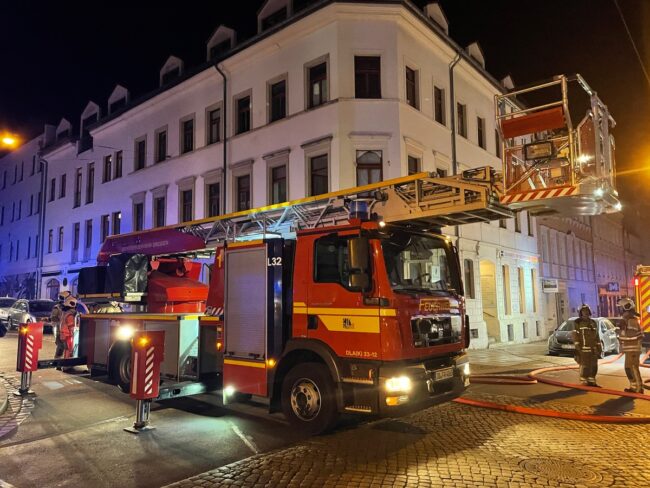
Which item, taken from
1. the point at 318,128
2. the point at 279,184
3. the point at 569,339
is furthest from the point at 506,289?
the point at 318,128

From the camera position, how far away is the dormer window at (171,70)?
23750 millimetres

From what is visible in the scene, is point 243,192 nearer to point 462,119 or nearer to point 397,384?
point 462,119

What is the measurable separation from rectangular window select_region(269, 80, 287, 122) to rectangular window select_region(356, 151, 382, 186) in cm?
399

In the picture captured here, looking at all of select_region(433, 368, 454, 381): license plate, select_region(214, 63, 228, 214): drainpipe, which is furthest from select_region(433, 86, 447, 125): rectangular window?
select_region(433, 368, 454, 381): license plate

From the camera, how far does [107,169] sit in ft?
92.0

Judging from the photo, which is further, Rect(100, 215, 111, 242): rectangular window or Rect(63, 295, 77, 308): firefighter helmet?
Rect(100, 215, 111, 242): rectangular window

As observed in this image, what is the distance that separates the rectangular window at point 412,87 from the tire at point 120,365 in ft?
41.1

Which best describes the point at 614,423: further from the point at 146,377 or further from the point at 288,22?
the point at 288,22

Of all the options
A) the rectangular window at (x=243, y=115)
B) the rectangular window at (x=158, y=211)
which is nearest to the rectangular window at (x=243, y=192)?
the rectangular window at (x=243, y=115)

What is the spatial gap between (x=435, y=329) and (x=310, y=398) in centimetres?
182

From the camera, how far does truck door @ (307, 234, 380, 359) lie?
599cm

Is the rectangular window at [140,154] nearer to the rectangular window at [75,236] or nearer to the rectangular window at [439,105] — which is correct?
the rectangular window at [75,236]

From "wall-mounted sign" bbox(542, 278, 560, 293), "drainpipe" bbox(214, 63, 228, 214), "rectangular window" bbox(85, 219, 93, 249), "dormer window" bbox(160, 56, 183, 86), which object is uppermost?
"dormer window" bbox(160, 56, 183, 86)

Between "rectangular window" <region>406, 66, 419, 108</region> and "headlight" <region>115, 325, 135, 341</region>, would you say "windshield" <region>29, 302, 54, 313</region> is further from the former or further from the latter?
"rectangular window" <region>406, 66, 419, 108</region>
